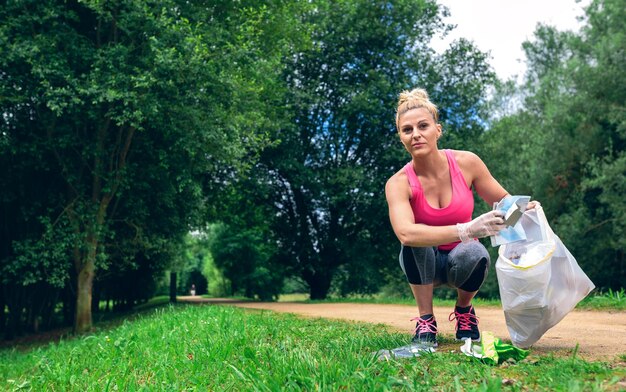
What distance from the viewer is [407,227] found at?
12.9ft

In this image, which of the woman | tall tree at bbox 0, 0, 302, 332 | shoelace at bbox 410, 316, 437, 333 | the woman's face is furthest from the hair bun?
tall tree at bbox 0, 0, 302, 332

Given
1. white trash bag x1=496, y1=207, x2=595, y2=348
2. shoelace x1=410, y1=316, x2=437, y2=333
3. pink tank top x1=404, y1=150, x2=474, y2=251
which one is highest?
pink tank top x1=404, y1=150, x2=474, y2=251

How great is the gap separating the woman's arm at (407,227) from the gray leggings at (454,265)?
15.7 inches

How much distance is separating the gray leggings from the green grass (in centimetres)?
51

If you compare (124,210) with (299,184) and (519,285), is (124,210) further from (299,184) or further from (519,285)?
(519,285)

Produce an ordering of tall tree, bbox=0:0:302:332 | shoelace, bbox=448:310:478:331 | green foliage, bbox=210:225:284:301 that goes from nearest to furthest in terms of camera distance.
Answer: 1. shoelace, bbox=448:310:478:331
2. tall tree, bbox=0:0:302:332
3. green foliage, bbox=210:225:284:301

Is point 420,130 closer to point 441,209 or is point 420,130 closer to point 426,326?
point 441,209

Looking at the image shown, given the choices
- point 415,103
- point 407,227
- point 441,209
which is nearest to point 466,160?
point 441,209

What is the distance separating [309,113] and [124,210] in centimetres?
909

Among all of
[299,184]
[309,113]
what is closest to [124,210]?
[299,184]

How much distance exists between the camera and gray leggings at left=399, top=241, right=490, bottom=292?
437cm

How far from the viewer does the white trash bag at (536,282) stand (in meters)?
4.03

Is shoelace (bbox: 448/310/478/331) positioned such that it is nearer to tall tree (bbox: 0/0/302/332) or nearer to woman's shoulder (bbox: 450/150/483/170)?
woman's shoulder (bbox: 450/150/483/170)

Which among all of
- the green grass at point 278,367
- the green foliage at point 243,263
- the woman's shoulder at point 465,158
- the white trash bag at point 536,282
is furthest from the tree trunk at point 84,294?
the green foliage at point 243,263
